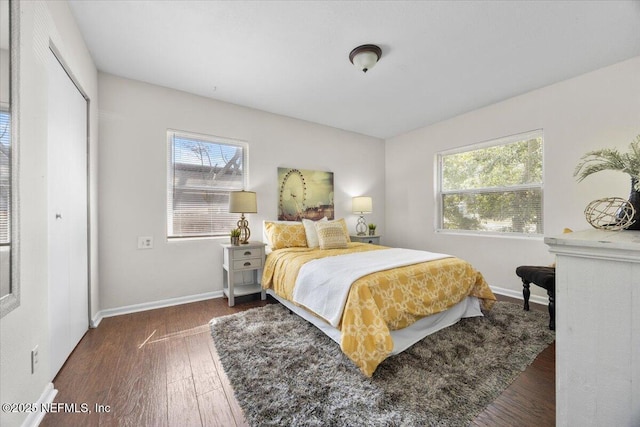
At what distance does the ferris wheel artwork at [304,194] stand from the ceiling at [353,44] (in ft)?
3.64

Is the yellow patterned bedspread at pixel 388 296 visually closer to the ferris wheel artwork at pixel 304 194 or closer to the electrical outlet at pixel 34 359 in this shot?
the ferris wheel artwork at pixel 304 194

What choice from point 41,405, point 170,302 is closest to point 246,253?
point 170,302

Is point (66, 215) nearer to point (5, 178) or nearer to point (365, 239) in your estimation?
point (5, 178)

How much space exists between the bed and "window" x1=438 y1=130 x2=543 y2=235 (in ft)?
4.69

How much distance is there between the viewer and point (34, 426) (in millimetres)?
1243

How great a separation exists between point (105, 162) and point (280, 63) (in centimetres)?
207

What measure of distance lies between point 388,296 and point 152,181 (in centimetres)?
278

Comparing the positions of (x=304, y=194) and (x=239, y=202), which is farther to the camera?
(x=304, y=194)

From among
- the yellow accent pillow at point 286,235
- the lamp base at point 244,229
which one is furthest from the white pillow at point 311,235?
the lamp base at point 244,229

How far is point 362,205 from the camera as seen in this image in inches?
168

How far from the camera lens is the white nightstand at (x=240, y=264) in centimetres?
291

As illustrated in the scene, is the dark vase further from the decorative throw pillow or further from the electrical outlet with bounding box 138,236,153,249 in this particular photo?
the electrical outlet with bounding box 138,236,153,249

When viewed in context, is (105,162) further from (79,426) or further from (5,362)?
(79,426)

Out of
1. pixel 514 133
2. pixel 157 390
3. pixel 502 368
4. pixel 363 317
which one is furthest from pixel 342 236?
pixel 514 133
